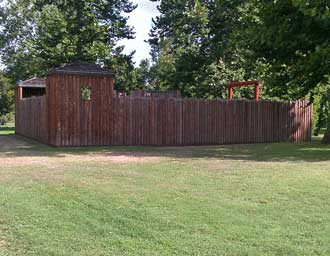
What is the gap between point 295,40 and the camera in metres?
16.6

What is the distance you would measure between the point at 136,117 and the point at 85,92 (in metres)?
2.23

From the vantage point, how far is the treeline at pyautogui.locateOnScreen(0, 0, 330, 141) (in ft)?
54.5

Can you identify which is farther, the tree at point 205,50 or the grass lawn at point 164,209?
the tree at point 205,50

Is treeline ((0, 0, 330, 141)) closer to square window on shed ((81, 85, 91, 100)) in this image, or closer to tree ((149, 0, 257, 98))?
tree ((149, 0, 257, 98))

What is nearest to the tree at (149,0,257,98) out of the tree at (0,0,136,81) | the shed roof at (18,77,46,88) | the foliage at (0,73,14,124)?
the tree at (0,0,136,81)

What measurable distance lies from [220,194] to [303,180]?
2271 millimetres

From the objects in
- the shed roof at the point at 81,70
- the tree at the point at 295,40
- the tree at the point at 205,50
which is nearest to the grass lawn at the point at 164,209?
the tree at the point at 295,40

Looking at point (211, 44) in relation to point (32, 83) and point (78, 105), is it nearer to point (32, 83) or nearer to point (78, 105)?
point (32, 83)

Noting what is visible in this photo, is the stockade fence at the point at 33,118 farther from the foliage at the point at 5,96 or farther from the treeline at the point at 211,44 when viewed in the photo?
the foliage at the point at 5,96

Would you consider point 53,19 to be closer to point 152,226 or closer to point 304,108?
point 304,108

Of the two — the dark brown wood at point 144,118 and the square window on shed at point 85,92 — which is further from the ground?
the square window on shed at point 85,92

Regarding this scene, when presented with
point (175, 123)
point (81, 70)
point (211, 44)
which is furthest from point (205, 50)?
point (81, 70)

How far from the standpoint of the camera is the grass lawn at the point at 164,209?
501cm

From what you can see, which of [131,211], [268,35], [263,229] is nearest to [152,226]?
[131,211]
